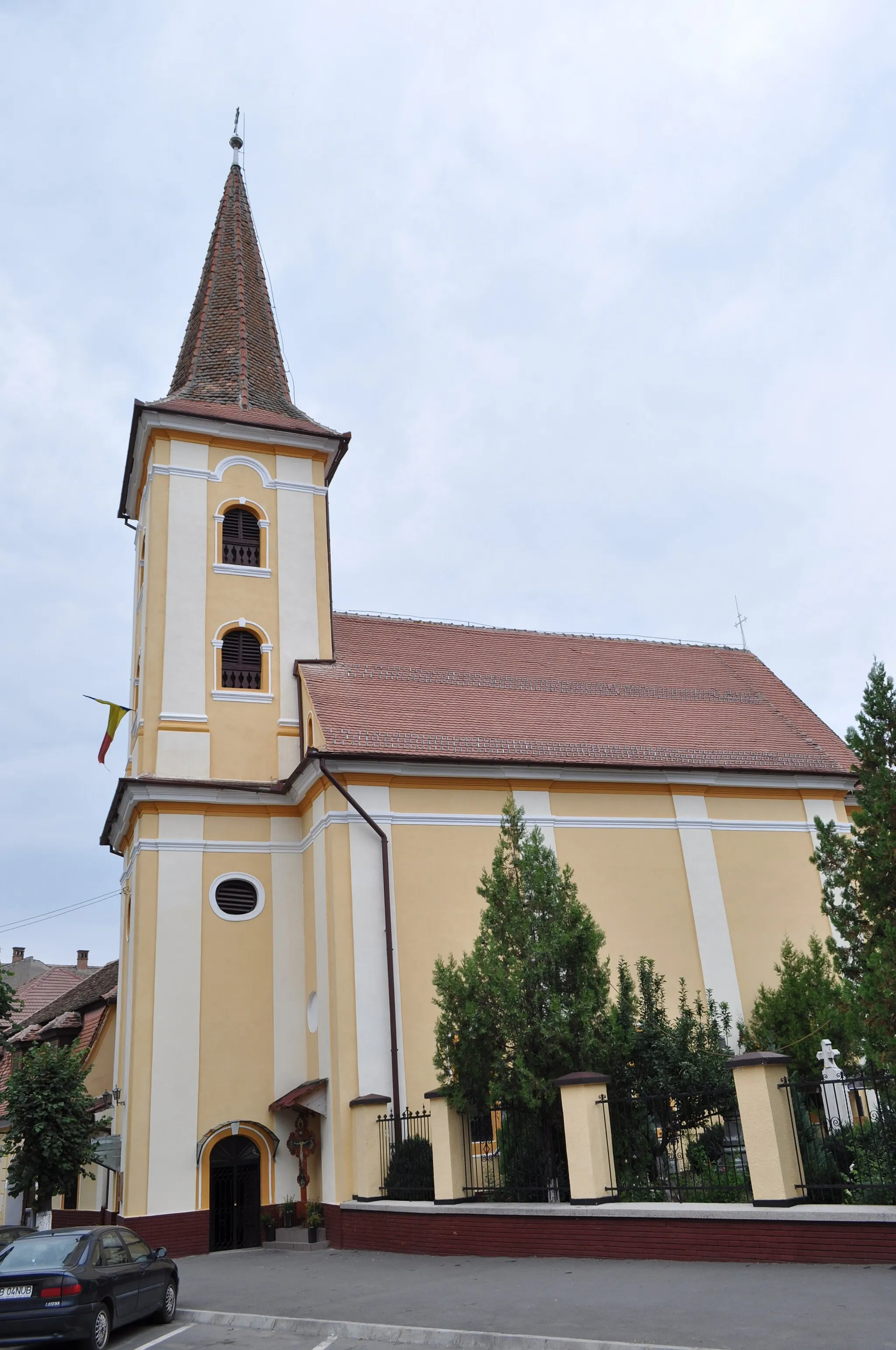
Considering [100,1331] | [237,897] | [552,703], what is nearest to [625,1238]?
[100,1331]

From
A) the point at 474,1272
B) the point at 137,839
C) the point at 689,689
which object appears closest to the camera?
the point at 474,1272

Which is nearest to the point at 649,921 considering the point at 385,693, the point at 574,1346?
the point at 385,693

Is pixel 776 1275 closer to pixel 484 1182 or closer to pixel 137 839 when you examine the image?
pixel 484 1182

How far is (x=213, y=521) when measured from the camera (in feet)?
71.5

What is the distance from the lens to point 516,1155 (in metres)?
12.9

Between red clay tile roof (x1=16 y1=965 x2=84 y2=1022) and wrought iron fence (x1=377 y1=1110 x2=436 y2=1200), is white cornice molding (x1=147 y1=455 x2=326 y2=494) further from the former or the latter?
red clay tile roof (x1=16 y1=965 x2=84 y2=1022)

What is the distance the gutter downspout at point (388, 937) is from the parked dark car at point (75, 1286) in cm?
570

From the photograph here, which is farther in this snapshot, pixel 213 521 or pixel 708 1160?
pixel 213 521

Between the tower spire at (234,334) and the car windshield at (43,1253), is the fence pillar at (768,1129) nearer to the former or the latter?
the car windshield at (43,1253)

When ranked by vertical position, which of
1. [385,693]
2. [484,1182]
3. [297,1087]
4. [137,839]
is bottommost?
[484,1182]

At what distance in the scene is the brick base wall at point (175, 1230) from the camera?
651 inches

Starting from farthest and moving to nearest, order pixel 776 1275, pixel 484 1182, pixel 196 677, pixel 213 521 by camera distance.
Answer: pixel 213 521
pixel 196 677
pixel 484 1182
pixel 776 1275

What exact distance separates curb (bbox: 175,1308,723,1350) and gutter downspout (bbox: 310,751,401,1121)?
5235mm

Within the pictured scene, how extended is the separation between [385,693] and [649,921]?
6548 mm
